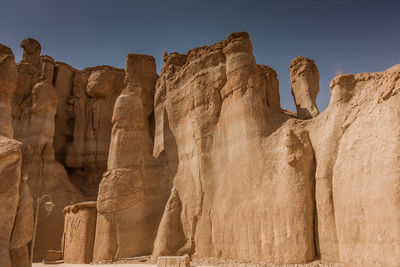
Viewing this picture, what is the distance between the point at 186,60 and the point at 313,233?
36.8 feet

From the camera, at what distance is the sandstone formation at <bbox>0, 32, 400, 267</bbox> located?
10891 mm

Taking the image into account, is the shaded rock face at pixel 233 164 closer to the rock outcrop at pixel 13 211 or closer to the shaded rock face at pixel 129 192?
the shaded rock face at pixel 129 192

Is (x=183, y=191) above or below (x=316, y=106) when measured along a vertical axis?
below

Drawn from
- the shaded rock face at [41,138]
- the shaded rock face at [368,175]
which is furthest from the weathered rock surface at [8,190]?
the shaded rock face at [41,138]

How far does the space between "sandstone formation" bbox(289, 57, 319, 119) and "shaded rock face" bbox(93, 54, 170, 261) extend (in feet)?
22.8

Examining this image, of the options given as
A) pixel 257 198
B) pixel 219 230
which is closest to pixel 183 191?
pixel 219 230

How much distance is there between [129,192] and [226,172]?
16.4 feet

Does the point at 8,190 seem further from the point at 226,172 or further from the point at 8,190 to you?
the point at 226,172

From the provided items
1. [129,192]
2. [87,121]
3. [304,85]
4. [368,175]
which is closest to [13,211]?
[129,192]

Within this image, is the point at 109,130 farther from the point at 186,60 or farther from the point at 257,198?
the point at 257,198

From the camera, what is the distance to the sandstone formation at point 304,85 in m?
17.5

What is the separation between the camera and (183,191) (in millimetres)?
17422

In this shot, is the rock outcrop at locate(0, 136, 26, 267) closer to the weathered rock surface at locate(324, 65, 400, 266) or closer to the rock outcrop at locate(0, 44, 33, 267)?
the rock outcrop at locate(0, 44, 33, 267)

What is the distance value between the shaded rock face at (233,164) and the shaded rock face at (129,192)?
1.11 m
